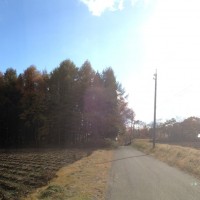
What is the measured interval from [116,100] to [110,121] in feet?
13.7

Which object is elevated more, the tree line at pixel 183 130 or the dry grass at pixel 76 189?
the tree line at pixel 183 130

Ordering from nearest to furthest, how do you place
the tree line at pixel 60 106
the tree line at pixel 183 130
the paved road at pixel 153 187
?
1. the paved road at pixel 153 187
2. the tree line at pixel 60 106
3. the tree line at pixel 183 130

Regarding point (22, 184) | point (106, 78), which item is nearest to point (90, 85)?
point (106, 78)

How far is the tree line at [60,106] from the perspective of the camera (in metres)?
61.7

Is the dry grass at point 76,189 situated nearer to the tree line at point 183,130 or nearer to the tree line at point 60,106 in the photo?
the tree line at point 60,106

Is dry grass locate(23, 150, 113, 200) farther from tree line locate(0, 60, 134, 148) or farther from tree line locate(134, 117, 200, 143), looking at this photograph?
tree line locate(134, 117, 200, 143)

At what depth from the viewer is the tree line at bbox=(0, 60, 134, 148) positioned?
61719 mm

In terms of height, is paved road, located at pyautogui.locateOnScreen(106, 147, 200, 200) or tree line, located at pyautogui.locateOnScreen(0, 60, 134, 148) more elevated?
tree line, located at pyautogui.locateOnScreen(0, 60, 134, 148)

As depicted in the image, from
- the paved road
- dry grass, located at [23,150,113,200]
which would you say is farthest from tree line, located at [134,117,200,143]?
dry grass, located at [23,150,113,200]

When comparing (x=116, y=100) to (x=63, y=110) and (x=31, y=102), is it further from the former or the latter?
(x=31, y=102)

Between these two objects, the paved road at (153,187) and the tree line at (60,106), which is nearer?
the paved road at (153,187)

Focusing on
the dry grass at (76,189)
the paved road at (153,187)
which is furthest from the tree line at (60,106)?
the dry grass at (76,189)

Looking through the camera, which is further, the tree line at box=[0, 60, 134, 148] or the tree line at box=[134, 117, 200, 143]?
the tree line at box=[134, 117, 200, 143]

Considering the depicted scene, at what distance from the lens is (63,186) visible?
15055mm
